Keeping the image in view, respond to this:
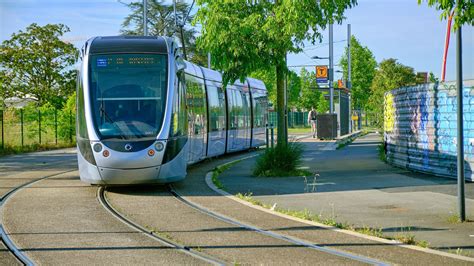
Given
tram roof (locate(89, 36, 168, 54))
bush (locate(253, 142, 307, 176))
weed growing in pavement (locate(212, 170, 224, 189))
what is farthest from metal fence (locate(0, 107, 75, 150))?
tram roof (locate(89, 36, 168, 54))

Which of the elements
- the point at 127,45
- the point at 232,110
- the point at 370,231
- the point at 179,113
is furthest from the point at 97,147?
the point at 232,110

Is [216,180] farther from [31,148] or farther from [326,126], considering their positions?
[326,126]

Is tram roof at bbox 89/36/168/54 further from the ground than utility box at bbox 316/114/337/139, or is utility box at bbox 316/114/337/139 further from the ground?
tram roof at bbox 89/36/168/54

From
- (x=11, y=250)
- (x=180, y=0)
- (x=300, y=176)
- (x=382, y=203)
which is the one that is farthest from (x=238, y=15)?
(x=180, y=0)

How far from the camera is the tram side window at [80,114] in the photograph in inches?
557

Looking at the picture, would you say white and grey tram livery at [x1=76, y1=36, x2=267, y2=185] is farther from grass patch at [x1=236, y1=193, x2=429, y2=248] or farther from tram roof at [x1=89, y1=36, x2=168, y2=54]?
grass patch at [x1=236, y1=193, x2=429, y2=248]

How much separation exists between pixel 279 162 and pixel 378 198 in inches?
199

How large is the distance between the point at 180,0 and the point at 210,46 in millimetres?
48571

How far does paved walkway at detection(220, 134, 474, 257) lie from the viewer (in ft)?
31.8

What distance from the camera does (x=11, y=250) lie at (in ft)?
27.7

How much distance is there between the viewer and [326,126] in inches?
1558

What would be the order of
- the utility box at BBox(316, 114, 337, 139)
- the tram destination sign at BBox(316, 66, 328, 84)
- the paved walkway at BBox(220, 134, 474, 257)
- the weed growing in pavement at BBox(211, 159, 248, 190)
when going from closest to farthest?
the paved walkway at BBox(220, 134, 474, 257), the weed growing in pavement at BBox(211, 159, 248, 190), the utility box at BBox(316, 114, 337, 139), the tram destination sign at BBox(316, 66, 328, 84)

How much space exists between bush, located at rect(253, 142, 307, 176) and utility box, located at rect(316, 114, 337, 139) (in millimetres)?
21164

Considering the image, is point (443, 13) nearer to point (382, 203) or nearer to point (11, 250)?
point (382, 203)
